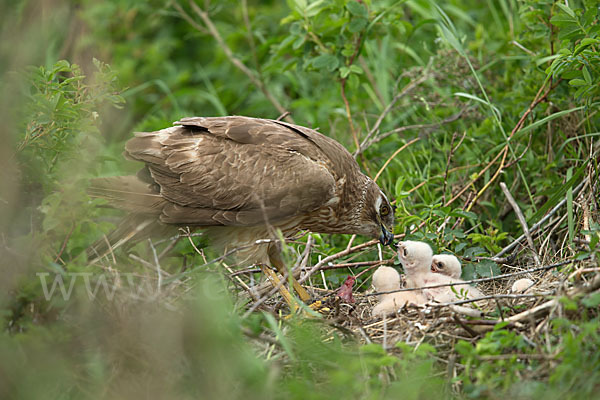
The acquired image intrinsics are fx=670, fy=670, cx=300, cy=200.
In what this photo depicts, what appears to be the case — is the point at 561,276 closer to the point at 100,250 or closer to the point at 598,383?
the point at 598,383

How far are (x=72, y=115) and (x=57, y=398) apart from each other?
1.60m

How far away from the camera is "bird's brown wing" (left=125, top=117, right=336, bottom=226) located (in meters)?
4.46

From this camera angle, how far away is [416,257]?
4152 millimetres

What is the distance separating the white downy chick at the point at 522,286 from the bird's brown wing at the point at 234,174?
4.47 ft

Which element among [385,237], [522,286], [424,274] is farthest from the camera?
[385,237]

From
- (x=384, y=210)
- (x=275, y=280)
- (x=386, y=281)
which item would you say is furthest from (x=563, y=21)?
(x=275, y=280)

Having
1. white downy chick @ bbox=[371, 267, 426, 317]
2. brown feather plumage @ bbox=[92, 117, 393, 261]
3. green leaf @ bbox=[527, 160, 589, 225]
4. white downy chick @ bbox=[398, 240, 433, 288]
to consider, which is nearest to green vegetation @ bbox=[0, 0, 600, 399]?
green leaf @ bbox=[527, 160, 589, 225]

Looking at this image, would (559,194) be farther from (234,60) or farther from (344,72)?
(234,60)

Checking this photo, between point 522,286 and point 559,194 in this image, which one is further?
point 559,194

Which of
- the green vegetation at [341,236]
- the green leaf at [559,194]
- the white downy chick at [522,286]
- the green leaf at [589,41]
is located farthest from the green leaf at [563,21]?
the white downy chick at [522,286]

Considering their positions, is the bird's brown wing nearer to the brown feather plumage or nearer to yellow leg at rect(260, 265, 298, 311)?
the brown feather plumage

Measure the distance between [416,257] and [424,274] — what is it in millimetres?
131

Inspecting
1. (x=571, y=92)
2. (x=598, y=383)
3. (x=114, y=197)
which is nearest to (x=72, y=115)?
(x=114, y=197)

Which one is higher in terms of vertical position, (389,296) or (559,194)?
(559,194)
